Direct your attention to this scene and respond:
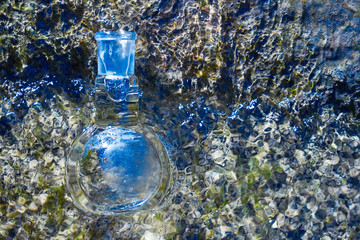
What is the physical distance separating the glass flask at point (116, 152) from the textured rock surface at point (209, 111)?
0.09 metres

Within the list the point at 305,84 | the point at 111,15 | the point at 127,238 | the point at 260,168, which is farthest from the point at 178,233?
the point at 111,15

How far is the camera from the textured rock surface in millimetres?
1026

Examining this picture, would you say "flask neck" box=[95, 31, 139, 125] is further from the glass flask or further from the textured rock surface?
the textured rock surface

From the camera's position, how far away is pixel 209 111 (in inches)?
44.9

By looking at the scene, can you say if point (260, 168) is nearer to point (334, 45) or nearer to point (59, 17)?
point (334, 45)

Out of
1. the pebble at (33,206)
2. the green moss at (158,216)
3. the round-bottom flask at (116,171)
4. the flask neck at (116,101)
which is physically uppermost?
the flask neck at (116,101)

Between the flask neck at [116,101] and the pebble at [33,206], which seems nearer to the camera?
the flask neck at [116,101]

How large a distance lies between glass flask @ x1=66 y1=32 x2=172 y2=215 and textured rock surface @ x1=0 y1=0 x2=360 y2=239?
3.5 inches

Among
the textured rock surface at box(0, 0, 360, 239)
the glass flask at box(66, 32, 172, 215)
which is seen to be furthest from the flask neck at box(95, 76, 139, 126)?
the textured rock surface at box(0, 0, 360, 239)

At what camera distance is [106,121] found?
3.35 feet

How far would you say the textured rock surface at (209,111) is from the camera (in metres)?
1.03

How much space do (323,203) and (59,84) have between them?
856 millimetres

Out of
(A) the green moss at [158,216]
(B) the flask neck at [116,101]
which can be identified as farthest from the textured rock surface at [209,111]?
(B) the flask neck at [116,101]

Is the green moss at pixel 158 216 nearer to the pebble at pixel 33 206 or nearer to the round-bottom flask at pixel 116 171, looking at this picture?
the round-bottom flask at pixel 116 171
